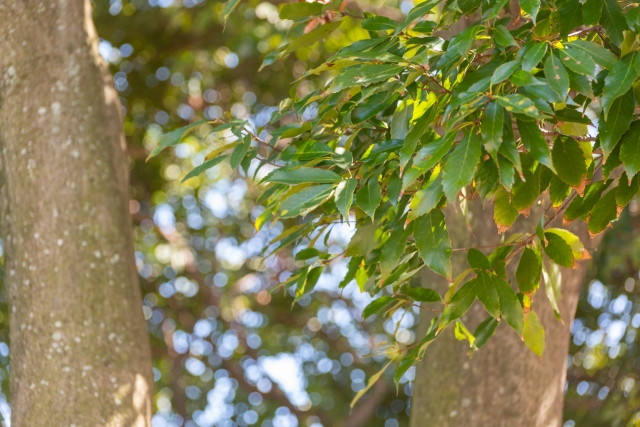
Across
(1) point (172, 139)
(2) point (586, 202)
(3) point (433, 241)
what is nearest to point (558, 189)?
(2) point (586, 202)

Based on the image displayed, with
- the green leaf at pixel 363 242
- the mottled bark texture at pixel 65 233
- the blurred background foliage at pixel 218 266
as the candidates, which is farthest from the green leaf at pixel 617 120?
the blurred background foliage at pixel 218 266

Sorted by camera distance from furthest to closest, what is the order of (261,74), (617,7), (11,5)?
(261,74) < (11,5) < (617,7)

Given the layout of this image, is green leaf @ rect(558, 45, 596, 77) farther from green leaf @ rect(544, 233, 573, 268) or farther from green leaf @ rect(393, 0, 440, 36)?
green leaf @ rect(544, 233, 573, 268)

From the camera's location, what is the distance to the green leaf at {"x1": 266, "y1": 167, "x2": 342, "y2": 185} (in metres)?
1.09

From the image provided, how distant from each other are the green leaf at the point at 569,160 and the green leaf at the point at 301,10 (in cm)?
66

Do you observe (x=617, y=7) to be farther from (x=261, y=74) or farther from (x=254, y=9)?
(x=261, y=74)

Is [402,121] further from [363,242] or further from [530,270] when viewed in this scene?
[530,270]

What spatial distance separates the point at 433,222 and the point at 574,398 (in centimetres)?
322

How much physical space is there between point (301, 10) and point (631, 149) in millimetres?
792

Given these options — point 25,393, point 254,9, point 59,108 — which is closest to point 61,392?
point 25,393

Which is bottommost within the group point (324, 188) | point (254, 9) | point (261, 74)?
point (261, 74)

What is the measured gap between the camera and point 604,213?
4.09 feet

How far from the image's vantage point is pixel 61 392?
160 cm

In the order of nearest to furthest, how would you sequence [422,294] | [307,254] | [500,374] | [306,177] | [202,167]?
[306,177] → [202,167] → [422,294] → [307,254] → [500,374]
